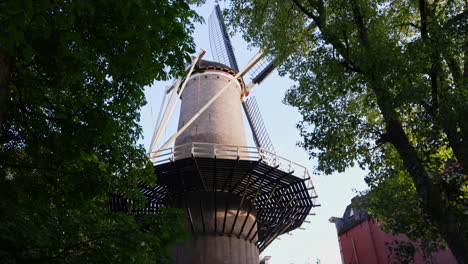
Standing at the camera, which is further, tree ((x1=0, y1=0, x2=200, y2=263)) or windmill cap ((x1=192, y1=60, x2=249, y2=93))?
windmill cap ((x1=192, y1=60, x2=249, y2=93))

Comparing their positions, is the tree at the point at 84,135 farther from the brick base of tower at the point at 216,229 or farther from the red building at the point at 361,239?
the red building at the point at 361,239

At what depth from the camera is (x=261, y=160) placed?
1364 centimetres

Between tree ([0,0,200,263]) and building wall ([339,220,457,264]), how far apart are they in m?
16.2

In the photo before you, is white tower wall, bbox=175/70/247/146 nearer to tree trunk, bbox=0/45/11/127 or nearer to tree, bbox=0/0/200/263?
tree, bbox=0/0/200/263

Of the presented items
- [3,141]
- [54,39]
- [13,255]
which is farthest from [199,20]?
[13,255]

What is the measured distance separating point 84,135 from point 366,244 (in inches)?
762

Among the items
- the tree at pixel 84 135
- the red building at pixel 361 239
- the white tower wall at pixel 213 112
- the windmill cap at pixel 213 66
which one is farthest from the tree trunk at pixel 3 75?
the red building at pixel 361 239

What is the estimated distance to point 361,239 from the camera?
22234 mm

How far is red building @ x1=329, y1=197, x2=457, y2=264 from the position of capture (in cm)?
2017

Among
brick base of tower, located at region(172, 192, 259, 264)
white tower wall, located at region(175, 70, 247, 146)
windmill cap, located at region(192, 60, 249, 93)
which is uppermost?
windmill cap, located at region(192, 60, 249, 93)

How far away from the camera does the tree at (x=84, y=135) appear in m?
5.10

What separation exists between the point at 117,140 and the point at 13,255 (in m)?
2.73

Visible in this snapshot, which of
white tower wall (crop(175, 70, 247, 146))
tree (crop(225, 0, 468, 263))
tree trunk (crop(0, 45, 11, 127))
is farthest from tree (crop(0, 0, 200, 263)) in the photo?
white tower wall (crop(175, 70, 247, 146))

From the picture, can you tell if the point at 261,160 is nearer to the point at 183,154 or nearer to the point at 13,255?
the point at 183,154
